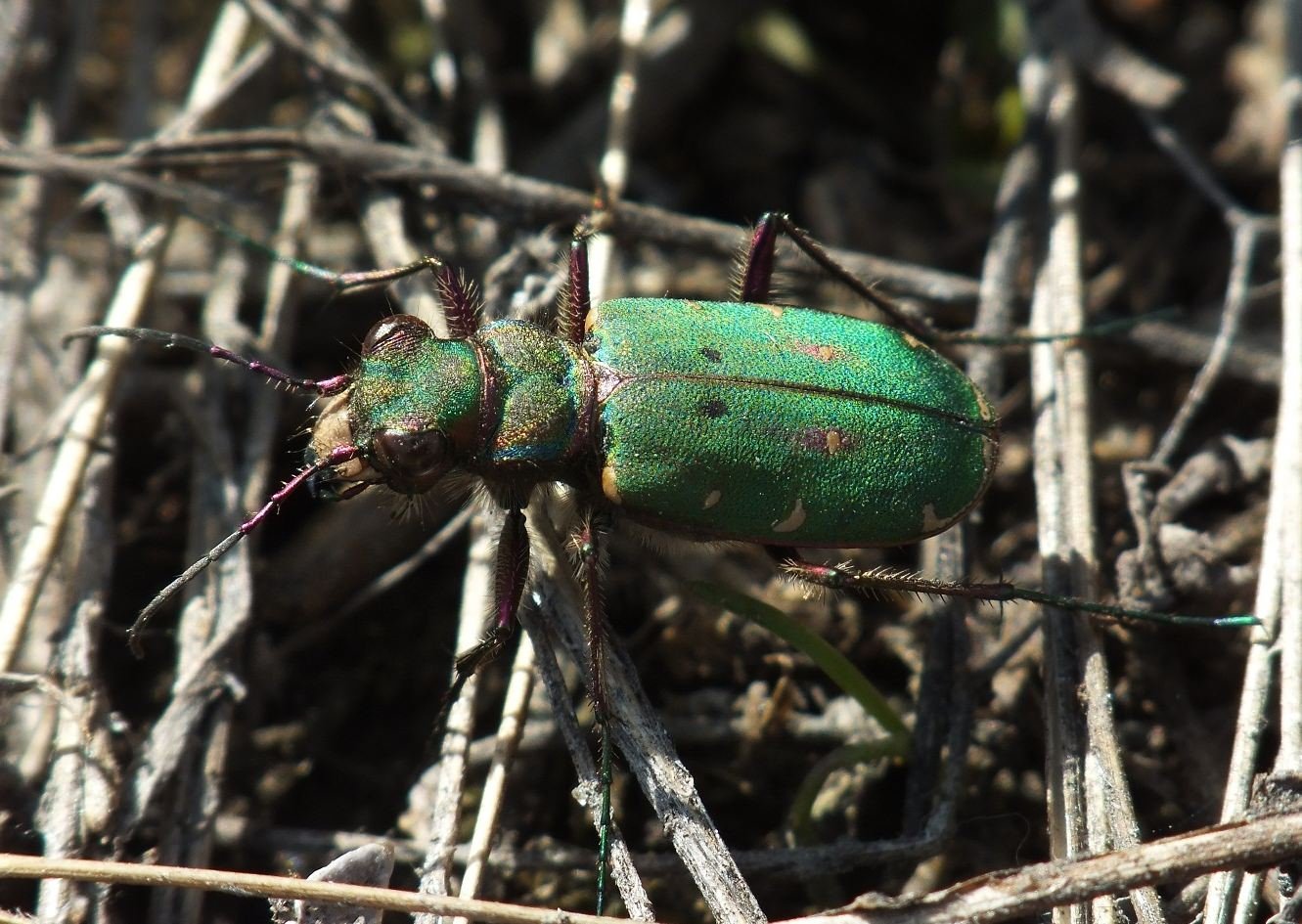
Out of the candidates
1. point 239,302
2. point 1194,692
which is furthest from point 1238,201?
point 239,302

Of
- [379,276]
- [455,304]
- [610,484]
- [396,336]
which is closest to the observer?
[610,484]

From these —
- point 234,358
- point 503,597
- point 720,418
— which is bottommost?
point 503,597

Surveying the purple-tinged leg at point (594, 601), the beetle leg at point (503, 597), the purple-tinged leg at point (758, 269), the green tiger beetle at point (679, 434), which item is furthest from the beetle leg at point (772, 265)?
the beetle leg at point (503, 597)

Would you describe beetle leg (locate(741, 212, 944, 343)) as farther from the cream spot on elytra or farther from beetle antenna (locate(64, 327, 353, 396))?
beetle antenna (locate(64, 327, 353, 396))

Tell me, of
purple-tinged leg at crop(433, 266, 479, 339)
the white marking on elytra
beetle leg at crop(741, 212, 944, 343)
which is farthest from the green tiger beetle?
beetle leg at crop(741, 212, 944, 343)

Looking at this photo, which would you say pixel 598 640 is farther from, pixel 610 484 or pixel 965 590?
pixel 965 590

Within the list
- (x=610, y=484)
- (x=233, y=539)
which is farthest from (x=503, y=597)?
(x=233, y=539)
